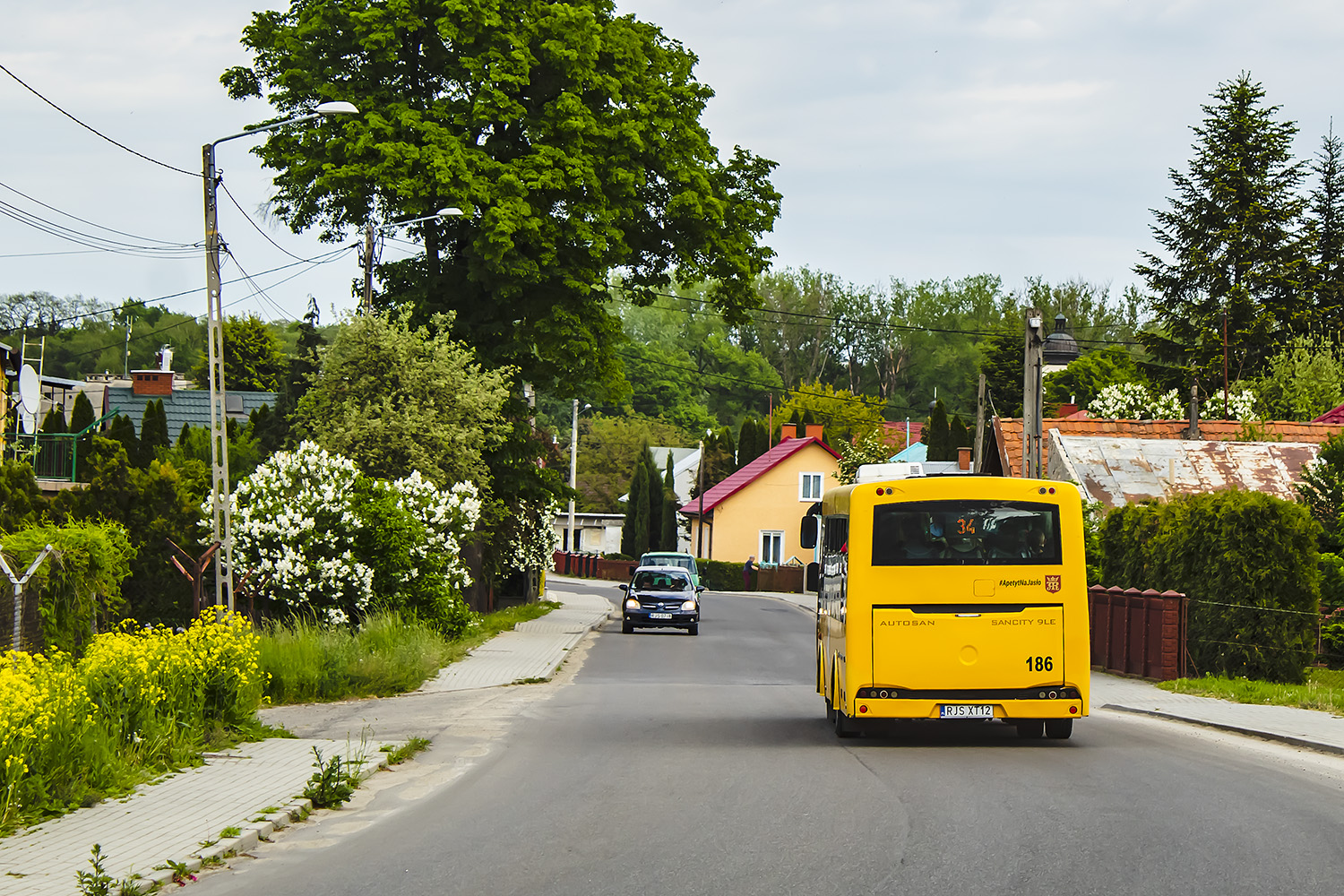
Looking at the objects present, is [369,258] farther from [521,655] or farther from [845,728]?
[845,728]

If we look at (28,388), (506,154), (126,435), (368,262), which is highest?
(506,154)

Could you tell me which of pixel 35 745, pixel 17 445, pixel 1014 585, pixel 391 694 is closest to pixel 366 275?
pixel 17 445

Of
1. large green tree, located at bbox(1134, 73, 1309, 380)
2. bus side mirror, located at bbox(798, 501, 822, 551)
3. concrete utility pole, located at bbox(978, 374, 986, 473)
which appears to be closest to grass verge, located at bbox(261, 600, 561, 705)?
bus side mirror, located at bbox(798, 501, 822, 551)

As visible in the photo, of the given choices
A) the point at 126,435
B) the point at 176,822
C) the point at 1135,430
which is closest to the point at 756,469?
the point at 1135,430

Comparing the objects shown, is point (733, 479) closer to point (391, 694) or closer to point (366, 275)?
point (366, 275)

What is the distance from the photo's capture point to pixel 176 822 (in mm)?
8977

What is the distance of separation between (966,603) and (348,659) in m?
8.85

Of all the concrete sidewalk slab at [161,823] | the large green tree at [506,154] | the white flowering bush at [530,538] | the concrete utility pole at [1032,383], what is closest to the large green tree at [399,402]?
the large green tree at [506,154]

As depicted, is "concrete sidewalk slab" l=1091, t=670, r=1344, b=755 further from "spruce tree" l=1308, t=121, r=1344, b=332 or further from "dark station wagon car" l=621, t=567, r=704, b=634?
"spruce tree" l=1308, t=121, r=1344, b=332

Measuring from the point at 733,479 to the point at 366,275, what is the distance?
54458 millimetres

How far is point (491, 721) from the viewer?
1602 centimetres

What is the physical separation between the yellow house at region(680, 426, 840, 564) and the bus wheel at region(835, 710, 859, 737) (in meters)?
64.4

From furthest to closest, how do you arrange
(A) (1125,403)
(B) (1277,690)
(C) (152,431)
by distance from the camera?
1. (A) (1125,403)
2. (C) (152,431)
3. (B) (1277,690)

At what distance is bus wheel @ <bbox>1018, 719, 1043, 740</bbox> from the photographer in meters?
14.7
